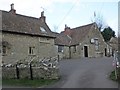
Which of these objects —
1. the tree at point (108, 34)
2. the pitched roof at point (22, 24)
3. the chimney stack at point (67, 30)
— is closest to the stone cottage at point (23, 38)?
the pitched roof at point (22, 24)

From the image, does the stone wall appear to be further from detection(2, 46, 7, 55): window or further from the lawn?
the lawn

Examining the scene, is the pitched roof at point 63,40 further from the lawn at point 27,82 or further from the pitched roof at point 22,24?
the lawn at point 27,82

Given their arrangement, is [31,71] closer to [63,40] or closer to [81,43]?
[81,43]

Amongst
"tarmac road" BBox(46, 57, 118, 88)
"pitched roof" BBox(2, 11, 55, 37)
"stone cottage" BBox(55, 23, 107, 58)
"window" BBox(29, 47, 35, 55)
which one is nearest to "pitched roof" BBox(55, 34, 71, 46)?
"stone cottage" BBox(55, 23, 107, 58)

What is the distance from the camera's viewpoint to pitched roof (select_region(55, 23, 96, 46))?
1940 inches

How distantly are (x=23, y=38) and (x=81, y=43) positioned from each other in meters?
15.9

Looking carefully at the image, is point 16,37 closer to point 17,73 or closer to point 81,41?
point 17,73

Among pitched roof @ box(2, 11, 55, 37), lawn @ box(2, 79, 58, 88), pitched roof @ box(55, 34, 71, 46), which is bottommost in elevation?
lawn @ box(2, 79, 58, 88)

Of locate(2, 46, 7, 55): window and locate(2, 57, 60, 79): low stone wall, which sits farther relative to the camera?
locate(2, 46, 7, 55): window

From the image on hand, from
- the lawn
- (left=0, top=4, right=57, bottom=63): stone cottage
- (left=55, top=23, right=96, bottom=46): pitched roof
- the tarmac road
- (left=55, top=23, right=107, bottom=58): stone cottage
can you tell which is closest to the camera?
the tarmac road

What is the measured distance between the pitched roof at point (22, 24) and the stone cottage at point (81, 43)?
7.02 metres

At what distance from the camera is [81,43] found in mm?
48875

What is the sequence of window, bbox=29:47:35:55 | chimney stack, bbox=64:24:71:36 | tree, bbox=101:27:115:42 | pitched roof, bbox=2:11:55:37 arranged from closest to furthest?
pitched roof, bbox=2:11:55:37, window, bbox=29:47:35:55, chimney stack, bbox=64:24:71:36, tree, bbox=101:27:115:42

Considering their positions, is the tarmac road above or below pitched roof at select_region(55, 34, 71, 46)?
below
